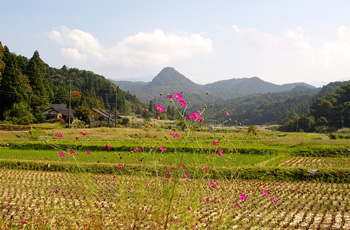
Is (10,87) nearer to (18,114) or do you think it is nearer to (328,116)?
(18,114)

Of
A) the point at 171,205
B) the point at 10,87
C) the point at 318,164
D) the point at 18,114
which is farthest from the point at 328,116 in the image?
the point at 171,205

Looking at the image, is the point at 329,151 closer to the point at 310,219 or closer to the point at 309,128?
the point at 310,219

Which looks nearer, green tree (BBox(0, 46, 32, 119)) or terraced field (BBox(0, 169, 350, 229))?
terraced field (BBox(0, 169, 350, 229))

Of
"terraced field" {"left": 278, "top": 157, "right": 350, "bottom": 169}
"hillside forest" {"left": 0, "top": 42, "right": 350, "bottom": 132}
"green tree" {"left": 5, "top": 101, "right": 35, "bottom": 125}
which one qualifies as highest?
"hillside forest" {"left": 0, "top": 42, "right": 350, "bottom": 132}

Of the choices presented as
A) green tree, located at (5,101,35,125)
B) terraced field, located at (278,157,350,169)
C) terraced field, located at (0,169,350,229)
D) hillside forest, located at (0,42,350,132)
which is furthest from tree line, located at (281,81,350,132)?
terraced field, located at (0,169,350,229)

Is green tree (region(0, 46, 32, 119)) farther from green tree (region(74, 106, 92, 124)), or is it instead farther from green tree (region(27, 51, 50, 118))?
green tree (region(74, 106, 92, 124))

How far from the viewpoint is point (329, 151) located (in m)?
15.1

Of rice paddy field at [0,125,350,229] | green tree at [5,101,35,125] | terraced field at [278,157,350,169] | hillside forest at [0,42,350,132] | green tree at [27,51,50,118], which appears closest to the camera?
rice paddy field at [0,125,350,229]

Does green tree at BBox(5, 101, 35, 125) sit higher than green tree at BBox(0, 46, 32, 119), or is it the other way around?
green tree at BBox(0, 46, 32, 119)

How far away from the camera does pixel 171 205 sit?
3.25m

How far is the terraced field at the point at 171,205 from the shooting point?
10.1 ft

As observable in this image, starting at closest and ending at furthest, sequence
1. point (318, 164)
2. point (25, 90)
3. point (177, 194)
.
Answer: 1. point (177, 194)
2. point (318, 164)
3. point (25, 90)

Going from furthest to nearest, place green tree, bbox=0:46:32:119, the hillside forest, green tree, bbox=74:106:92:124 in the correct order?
green tree, bbox=74:106:92:124 → green tree, bbox=0:46:32:119 → the hillside forest

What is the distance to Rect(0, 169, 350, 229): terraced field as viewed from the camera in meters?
3.07
